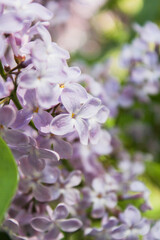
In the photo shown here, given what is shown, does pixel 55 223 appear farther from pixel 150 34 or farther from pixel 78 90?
pixel 150 34

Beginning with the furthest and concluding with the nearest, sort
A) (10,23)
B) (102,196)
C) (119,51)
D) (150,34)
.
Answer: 1. (119,51)
2. (150,34)
3. (102,196)
4. (10,23)

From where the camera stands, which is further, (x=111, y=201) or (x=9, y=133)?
(x=111, y=201)

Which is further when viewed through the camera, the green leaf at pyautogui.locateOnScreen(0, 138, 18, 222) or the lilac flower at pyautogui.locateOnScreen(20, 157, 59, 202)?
the lilac flower at pyautogui.locateOnScreen(20, 157, 59, 202)

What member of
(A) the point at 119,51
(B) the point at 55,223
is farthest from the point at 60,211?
(A) the point at 119,51

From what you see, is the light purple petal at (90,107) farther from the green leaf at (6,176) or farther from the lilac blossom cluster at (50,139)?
the green leaf at (6,176)

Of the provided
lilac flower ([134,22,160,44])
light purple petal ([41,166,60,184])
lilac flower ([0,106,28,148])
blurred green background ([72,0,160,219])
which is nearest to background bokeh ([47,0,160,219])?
blurred green background ([72,0,160,219])

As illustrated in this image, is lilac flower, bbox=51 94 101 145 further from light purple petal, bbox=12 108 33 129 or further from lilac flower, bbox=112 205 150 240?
lilac flower, bbox=112 205 150 240

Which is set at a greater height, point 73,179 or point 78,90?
point 78,90
